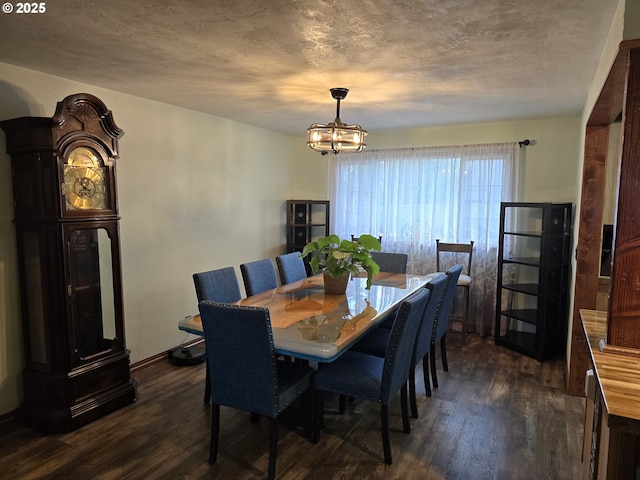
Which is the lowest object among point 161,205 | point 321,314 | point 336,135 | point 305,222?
point 321,314

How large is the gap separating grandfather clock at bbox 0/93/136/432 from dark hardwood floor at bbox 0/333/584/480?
0.68 ft

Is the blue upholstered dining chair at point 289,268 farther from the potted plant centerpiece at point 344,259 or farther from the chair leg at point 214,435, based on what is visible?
the chair leg at point 214,435

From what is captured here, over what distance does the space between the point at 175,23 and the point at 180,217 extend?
225cm

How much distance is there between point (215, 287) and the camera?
3104 mm

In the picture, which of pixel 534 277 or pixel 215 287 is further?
pixel 534 277

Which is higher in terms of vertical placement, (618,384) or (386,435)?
(618,384)

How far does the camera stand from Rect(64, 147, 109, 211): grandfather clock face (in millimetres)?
2697

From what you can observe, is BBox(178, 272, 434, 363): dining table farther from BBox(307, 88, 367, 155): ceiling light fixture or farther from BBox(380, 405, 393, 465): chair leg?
BBox(307, 88, 367, 155): ceiling light fixture

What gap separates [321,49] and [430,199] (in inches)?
118

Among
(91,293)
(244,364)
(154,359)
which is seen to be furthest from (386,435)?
(154,359)

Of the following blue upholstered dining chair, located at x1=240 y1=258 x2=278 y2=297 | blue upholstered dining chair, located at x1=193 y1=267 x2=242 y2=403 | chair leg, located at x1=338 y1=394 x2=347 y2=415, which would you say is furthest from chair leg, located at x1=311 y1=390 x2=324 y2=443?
blue upholstered dining chair, located at x1=240 y1=258 x2=278 y2=297

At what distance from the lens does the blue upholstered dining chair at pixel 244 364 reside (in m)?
2.08

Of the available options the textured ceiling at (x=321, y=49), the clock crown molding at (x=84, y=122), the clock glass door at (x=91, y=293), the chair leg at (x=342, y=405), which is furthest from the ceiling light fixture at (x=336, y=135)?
the chair leg at (x=342, y=405)

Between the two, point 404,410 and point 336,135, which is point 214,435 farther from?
point 336,135
